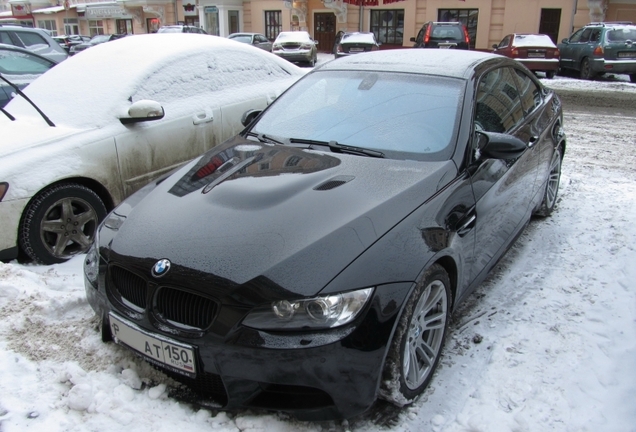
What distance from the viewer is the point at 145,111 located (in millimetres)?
4211

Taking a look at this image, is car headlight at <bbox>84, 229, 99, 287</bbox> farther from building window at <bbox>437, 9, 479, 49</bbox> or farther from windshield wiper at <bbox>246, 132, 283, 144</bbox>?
building window at <bbox>437, 9, 479, 49</bbox>

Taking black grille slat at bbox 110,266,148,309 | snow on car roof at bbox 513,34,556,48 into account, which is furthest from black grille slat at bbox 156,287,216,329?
snow on car roof at bbox 513,34,556,48

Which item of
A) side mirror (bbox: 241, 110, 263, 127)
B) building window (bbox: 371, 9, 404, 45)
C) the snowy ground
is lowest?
the snowy ground

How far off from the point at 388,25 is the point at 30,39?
22.3m

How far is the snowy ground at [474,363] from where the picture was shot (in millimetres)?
2314

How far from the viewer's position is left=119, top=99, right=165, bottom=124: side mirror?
4211 mm

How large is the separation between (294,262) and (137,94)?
2940mm

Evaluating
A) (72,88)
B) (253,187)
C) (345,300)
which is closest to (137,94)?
(72,88)

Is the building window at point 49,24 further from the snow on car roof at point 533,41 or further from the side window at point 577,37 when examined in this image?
the side window at point 577,37

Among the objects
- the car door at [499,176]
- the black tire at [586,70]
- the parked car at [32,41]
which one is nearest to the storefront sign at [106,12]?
the parked car at [32,41]

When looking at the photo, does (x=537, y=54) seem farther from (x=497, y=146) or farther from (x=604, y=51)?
(x=497, y=146)

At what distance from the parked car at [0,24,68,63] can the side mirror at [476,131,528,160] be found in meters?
11.0

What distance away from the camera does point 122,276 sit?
8.11ft

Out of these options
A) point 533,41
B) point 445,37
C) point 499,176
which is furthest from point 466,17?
point 499,176
